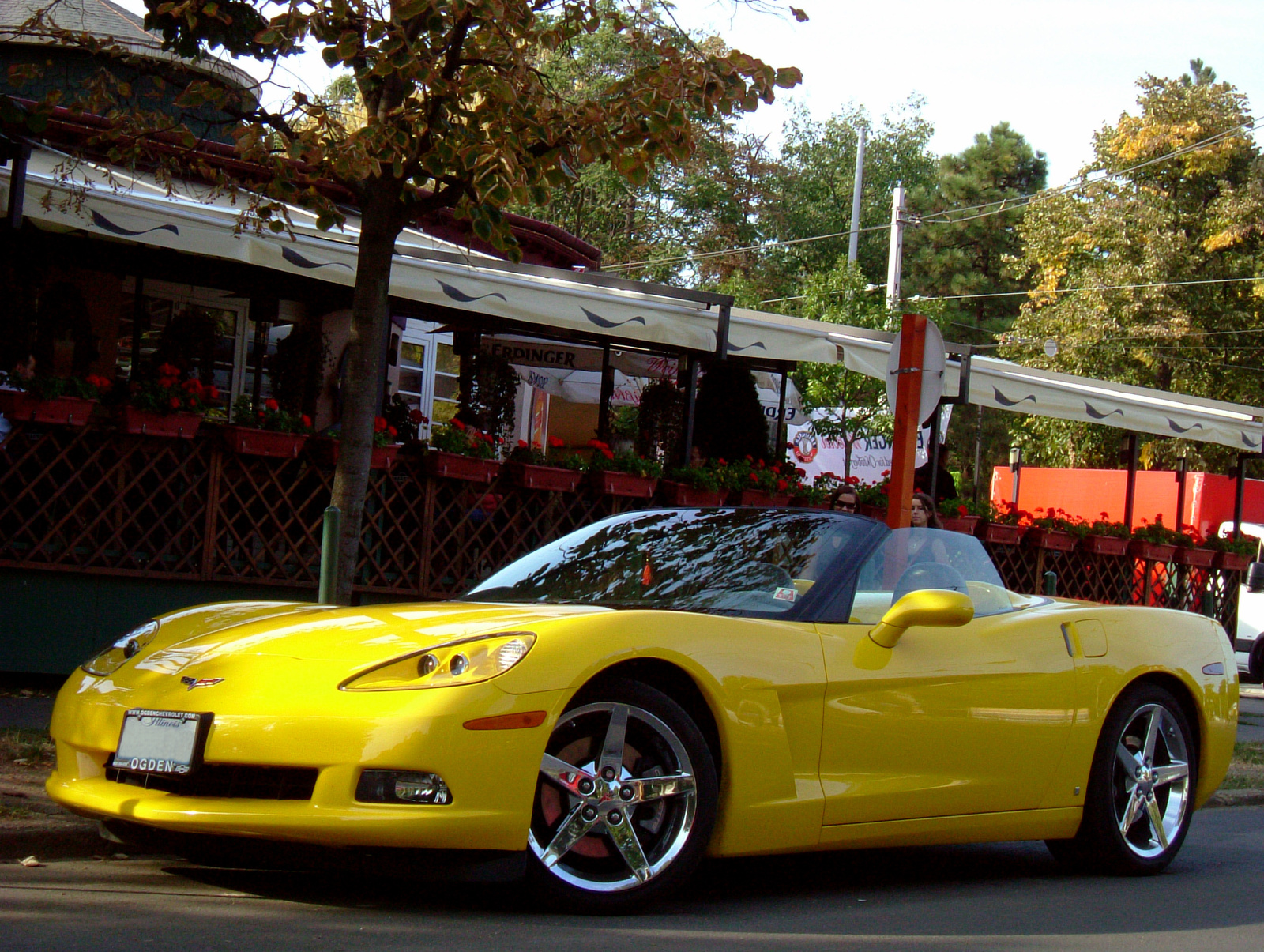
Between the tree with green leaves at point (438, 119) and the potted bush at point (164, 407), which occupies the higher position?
the tree with green leaves at point (438, 119)

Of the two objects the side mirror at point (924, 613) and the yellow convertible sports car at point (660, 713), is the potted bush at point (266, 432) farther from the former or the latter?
the side mirror at point (924, 613)

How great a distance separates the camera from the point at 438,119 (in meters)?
6.69

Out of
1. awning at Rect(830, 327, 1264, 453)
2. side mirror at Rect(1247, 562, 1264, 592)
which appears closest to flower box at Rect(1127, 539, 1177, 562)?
awning at Rect(830, 327, 1264, 453)

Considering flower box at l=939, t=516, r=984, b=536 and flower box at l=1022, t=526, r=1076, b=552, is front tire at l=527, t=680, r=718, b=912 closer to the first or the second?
flower box at l=939, t=516, r=984, b=536

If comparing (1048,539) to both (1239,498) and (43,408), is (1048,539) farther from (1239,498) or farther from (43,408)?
(43,408)

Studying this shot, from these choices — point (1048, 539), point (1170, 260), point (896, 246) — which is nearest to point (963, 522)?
point (1048, 539)

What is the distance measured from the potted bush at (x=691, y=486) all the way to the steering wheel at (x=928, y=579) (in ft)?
18.7

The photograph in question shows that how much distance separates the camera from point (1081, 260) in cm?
3497

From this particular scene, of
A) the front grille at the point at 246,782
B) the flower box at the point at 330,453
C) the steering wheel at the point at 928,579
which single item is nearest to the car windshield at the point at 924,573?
the steering wheel at the point at 928,579

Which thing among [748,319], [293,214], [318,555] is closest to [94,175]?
[293,214]

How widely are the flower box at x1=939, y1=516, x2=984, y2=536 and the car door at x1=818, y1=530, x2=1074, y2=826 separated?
24.3 ft

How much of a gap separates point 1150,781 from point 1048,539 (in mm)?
8395

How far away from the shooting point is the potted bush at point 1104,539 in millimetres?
14297

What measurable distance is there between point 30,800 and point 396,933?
6.71 ft
